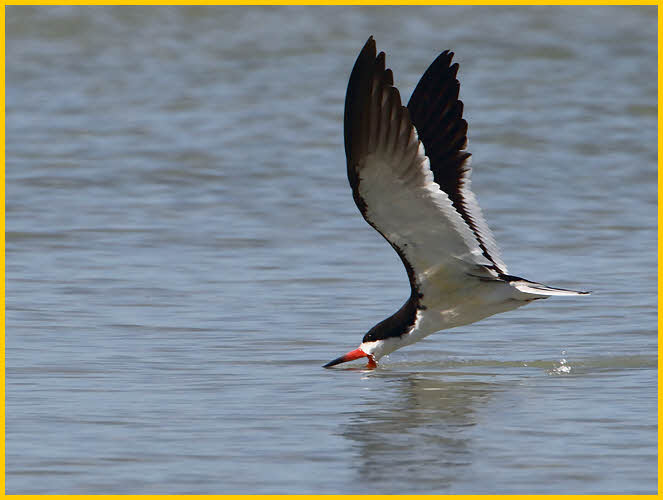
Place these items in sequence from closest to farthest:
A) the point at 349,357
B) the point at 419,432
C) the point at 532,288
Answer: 1. the point at 419,432
2. the point at 532,288
3. the point at 349,357

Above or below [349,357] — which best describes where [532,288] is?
above

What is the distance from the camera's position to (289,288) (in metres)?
9.84

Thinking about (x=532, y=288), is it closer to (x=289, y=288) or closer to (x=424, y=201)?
(x=424, y=201)

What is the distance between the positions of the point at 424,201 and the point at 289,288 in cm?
300

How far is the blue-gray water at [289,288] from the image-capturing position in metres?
6.01

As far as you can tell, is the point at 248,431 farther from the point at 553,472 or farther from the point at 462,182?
the point at 462,182

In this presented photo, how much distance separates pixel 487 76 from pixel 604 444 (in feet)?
52.9

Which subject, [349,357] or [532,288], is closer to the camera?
[532,288]

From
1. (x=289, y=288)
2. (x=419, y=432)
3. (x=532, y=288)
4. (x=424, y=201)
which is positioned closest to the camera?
(x=419, y=432)

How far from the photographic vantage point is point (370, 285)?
10.0m

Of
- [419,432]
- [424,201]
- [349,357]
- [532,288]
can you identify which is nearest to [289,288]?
[349,357]

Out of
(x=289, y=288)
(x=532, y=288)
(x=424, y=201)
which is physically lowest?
(x=289, y=288)

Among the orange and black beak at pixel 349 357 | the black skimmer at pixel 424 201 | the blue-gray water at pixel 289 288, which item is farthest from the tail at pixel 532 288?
the orange and black beak at pixel 349 357

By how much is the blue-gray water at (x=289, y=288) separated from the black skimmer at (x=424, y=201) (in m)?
0.31
